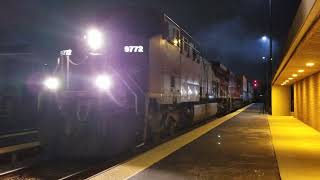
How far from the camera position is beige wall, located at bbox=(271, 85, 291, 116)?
1464 inches

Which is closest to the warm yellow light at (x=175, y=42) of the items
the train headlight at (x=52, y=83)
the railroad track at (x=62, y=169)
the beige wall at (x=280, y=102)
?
the railroad track at (x=62, y=169)

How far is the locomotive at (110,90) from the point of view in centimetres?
1248

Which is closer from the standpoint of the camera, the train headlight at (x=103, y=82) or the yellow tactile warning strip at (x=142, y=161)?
the yellow tactile warning strip at (x=142, y=161)

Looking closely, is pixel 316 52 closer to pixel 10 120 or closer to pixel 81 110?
pixel 81 110

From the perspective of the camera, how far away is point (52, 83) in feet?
44.0

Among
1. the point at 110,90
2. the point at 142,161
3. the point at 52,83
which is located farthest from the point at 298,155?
the point at 52,83

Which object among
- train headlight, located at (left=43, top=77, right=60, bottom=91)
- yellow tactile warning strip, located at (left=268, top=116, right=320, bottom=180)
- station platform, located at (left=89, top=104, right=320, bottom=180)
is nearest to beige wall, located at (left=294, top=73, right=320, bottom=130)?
yellow tactile warning strip, located at (left=268, top=116, right=320, bottom=180)

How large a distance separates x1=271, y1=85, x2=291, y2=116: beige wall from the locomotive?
918 inches

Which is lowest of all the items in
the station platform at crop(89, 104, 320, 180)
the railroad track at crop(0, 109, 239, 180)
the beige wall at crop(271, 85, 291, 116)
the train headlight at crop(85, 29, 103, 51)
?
the railroad track at crop(0, 109, 239, 180)

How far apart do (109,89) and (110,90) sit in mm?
47

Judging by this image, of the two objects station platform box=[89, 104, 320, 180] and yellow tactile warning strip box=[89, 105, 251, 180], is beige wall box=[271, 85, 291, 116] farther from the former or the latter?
yellow tactile warning strip box=[89, 105, 251, 180]

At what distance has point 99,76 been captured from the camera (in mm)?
13109

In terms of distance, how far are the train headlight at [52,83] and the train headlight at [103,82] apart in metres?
1.24

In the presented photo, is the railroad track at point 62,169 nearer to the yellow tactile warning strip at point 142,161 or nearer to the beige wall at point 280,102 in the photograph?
the yellow tactile warning strip at point 142,161
